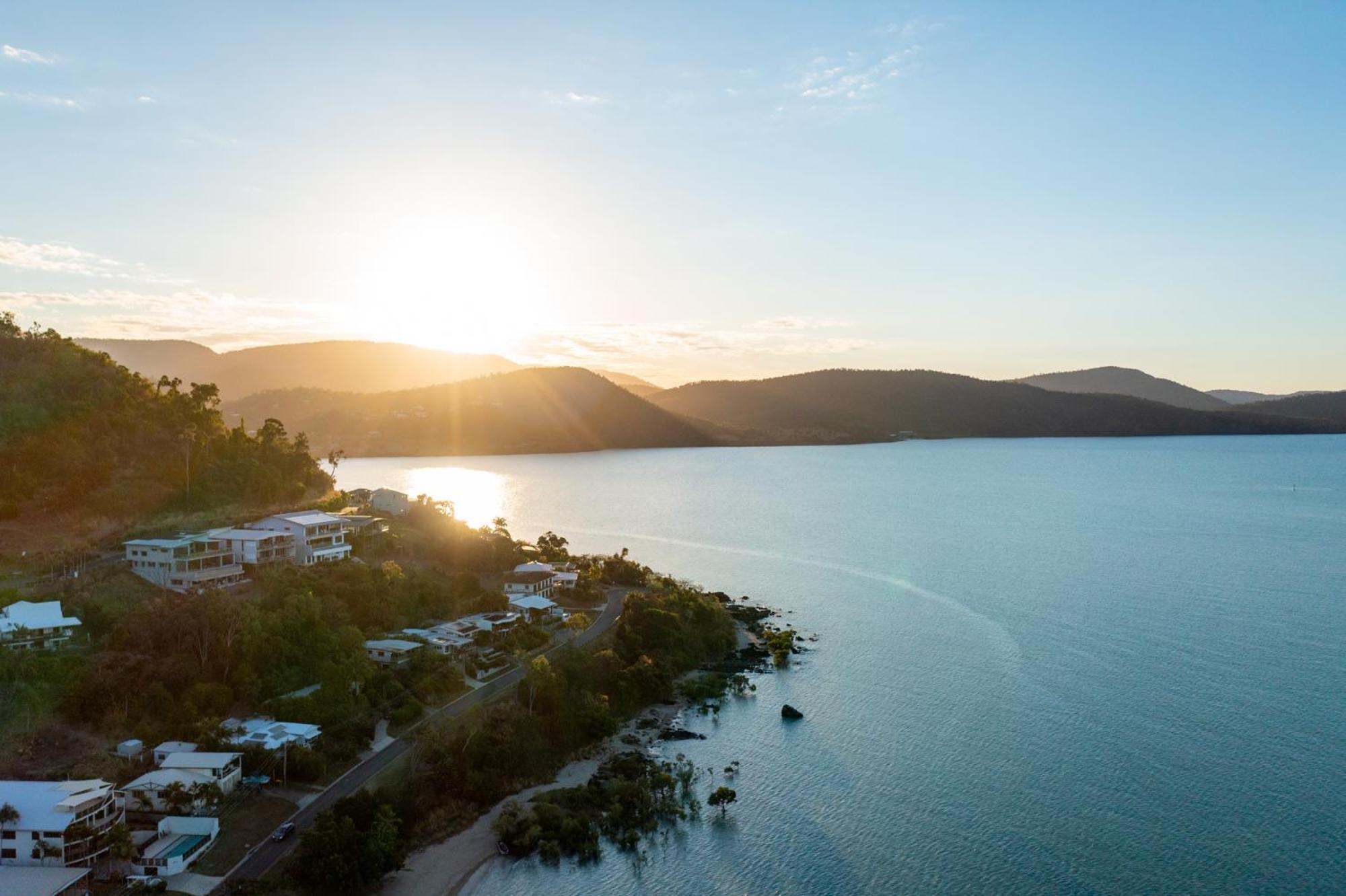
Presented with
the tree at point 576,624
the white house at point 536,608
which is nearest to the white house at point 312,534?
the white house at point 536,608

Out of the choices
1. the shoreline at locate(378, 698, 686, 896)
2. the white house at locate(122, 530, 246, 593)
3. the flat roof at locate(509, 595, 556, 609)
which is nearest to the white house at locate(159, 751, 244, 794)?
the shoreline at locate(378, 698, 686, 896)

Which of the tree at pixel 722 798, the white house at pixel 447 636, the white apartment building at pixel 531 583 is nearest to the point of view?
the tree at pixel 722 798

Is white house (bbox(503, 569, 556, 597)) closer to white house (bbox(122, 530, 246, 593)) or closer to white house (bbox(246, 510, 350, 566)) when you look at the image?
white house (bbox(246, 510, 350, 566))

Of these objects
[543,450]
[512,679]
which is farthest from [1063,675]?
[543,450]

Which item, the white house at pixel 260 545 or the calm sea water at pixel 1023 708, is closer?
the calm sea water at pixel 1023 708

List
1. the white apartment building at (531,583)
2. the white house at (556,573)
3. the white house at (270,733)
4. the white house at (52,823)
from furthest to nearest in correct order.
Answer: the white house at (556,573), the white apartment building at (531,583), the white house at (270,733), the white house at (52,823)

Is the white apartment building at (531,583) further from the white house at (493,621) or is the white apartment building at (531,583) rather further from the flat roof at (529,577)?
the white house at (493,621)

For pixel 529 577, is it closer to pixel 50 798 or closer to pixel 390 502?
pixel 390 502

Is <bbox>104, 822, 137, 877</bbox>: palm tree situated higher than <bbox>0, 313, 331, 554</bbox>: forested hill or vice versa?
<bbox>0, 313, 331, 554</bbox>: forested hill
